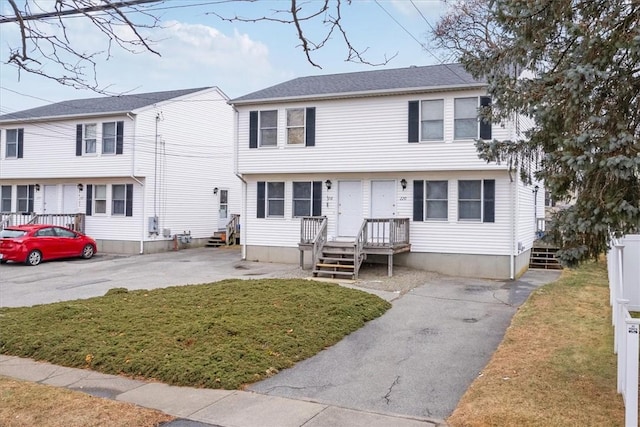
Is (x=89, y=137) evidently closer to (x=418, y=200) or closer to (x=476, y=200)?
(x=418, y=200)

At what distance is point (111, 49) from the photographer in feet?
17.4

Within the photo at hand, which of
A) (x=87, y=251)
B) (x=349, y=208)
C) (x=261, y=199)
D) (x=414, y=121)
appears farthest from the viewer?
(x=87, y=251)

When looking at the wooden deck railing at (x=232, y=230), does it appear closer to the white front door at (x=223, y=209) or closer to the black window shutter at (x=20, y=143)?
the white front door at (x=223, y=209)

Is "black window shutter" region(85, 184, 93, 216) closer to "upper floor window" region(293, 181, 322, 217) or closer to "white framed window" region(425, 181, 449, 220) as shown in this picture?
"upper floor window" region(293, 181, 322, 217)

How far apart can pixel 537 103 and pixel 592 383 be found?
328 cm

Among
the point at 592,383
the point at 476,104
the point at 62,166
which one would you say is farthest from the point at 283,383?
the point at 62,166

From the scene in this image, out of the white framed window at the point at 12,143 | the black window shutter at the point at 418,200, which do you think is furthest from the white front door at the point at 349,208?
the white framed window at the point at 12,143

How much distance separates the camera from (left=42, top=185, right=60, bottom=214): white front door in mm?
23344

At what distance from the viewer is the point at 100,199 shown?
22578mm

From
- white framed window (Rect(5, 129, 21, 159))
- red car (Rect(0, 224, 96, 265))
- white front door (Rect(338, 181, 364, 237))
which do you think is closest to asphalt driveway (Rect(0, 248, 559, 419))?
red car (Rect(0, 224, 96, 265))

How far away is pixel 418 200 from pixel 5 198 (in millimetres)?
19535

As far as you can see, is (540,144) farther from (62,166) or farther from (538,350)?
(62,166)

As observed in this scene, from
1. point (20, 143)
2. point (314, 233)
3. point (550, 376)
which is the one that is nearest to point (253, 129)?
point (314, 233)

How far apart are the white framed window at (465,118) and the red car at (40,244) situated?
14.6 meters
